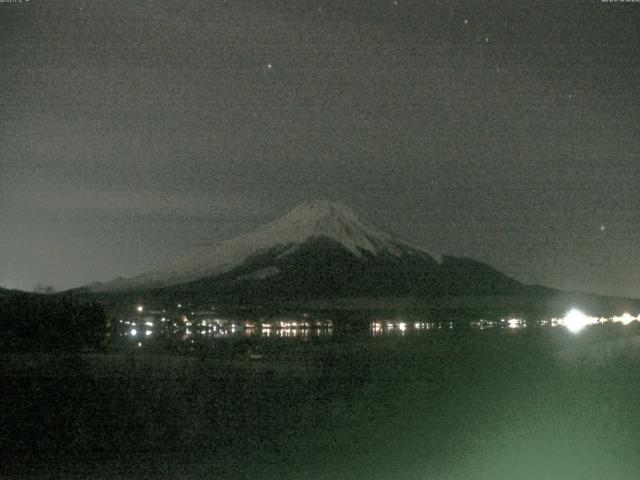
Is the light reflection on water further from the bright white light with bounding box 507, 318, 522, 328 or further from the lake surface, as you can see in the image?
the lake surface

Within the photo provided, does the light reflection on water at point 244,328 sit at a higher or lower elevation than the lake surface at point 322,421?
higher

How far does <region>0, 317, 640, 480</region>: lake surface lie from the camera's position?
42.2 ft

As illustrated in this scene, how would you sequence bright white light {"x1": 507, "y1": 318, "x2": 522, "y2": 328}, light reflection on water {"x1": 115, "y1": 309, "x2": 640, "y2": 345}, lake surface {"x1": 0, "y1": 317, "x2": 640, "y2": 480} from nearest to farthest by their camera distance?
lake surface {"x1": 0, "y1": 317, "x2": 640, "y2": 480}
light reflection on water {"x1": 115, "y1": 309, "x2": 640, "y2": 345}
bright white light {"x1": 507, "y1": 318, "x2": 522, "y2": 328}

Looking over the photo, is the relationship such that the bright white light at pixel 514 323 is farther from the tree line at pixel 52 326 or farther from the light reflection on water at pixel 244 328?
the tree line at pixel 52 326

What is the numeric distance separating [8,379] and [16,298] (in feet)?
97.0

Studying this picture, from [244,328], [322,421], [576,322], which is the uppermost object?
[244,328]

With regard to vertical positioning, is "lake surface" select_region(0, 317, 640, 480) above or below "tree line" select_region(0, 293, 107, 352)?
below

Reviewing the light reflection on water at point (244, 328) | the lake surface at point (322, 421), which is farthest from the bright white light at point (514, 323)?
the lake surface at point (322, 421)

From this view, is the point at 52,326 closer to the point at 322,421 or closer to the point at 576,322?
the point at 322,421

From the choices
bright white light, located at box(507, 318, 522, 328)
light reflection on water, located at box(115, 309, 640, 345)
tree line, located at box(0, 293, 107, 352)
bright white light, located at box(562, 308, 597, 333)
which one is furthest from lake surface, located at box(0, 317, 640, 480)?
bright white light, located at box(507, 318, 522, 328)

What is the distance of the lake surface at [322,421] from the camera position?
12875 mm

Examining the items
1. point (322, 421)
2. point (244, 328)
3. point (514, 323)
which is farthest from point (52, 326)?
point (514, 323)

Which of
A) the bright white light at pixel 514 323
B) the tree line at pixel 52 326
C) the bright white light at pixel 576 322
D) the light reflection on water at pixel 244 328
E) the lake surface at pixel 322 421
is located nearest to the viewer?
the lake surface at pixel 322 421

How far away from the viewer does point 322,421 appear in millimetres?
16844
